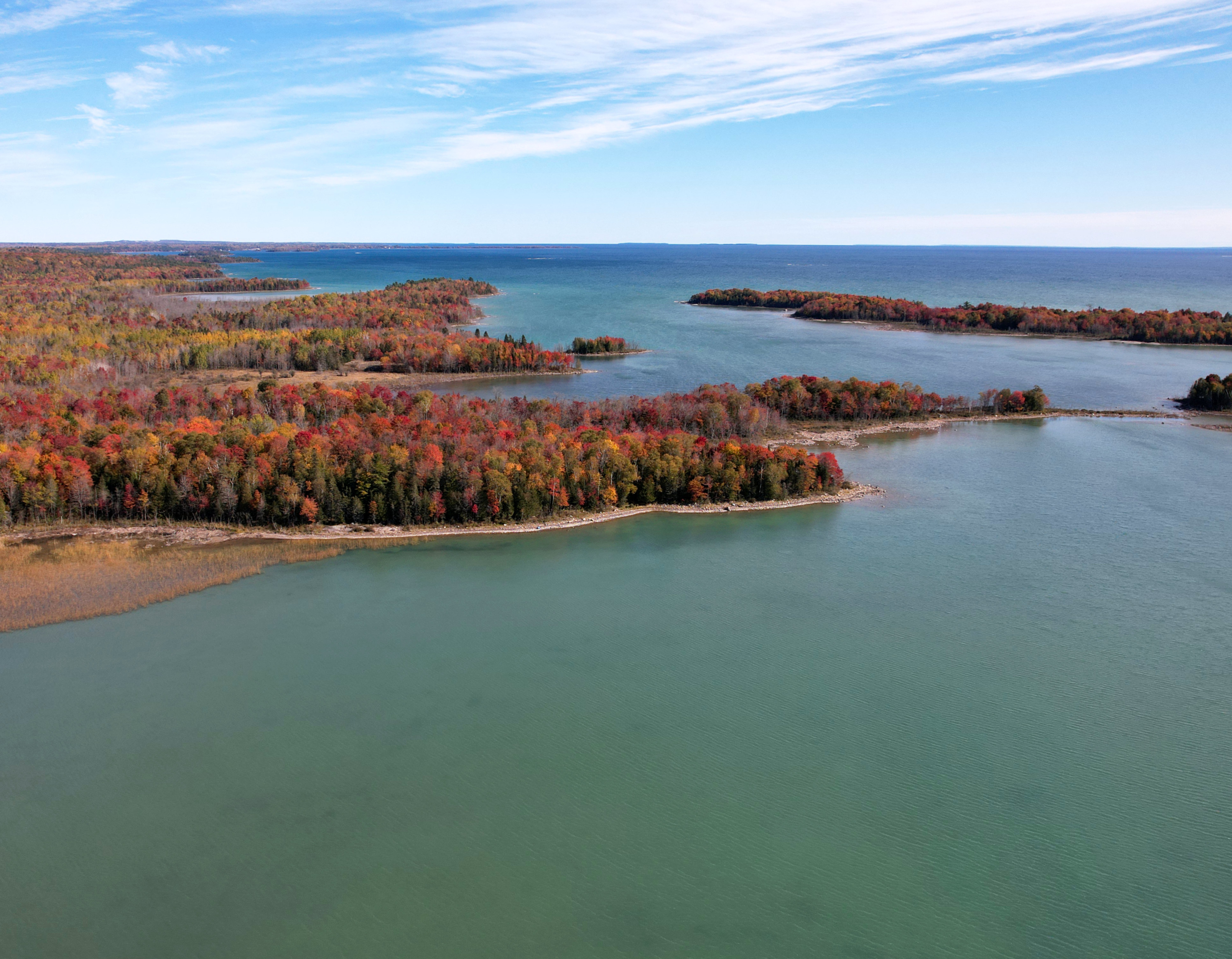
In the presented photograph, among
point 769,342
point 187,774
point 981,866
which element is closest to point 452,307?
point 769,342

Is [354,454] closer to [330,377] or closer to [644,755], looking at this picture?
[644,755]

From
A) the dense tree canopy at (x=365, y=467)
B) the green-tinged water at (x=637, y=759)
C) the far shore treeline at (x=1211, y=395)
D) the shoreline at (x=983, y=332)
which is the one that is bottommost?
the green-tinged water at (x=637, y=759)

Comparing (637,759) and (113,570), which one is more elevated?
(113,570)

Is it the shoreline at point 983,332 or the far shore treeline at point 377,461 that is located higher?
the shoreline at point 983,332

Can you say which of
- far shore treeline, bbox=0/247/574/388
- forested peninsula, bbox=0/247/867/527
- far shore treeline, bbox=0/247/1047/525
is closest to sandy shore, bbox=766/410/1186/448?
far shore treeline, bbox=0/247/1047/525

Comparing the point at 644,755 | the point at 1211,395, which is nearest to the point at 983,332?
the point at 1211,395

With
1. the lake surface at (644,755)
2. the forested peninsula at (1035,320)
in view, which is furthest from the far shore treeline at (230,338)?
the forested peninsula at (1035,320)

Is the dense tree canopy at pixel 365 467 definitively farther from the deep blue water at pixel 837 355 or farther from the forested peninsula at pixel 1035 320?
the forested peninsula at pixel 1035 320
